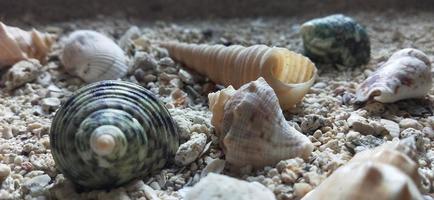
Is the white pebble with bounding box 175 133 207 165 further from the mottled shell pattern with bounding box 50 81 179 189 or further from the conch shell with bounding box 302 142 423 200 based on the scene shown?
the conch shell with bounding box 302 142 423 200

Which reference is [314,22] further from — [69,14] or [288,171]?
[69,14]

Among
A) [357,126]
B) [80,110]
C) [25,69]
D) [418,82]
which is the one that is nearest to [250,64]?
[357,126]

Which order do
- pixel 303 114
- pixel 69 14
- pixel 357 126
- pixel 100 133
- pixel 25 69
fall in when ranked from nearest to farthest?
pixel 100 133
pixel 357 126
pixel 303 114
pixel 25 69
pixel 69 14

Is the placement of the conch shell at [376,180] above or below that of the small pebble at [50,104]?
above

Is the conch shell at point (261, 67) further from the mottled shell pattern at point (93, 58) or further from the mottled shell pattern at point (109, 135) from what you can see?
the mottled shell pattern at point (109, 135)

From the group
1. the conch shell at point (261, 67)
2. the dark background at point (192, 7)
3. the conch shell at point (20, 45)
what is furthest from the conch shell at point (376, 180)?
the dark background at point (192, 7)

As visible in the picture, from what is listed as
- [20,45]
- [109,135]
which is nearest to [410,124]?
[109,135]

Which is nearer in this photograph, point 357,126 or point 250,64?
point 357,126
